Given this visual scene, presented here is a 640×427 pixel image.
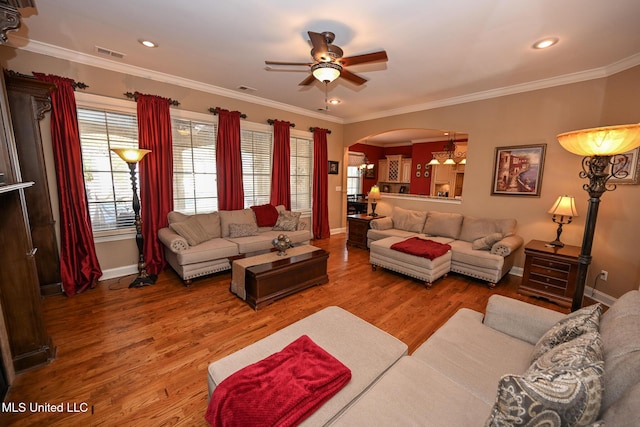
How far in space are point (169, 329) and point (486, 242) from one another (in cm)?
402

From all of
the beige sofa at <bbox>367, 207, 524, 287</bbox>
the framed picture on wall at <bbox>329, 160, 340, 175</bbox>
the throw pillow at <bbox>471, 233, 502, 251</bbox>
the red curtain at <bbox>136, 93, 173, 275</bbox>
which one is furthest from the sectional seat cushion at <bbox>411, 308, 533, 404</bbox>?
the framed picture on wall at <bbox>329, 160, 340, 175</bbox>

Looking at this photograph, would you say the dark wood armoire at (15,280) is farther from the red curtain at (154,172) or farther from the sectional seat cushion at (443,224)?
the sectional seat cushion at (443,224)

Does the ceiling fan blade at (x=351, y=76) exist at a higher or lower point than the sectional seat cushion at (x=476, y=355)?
higher

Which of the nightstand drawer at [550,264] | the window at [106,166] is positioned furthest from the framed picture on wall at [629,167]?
the window at [106,166]

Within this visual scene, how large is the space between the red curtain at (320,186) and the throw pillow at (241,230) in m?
1.90

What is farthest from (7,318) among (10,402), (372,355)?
(372,355)

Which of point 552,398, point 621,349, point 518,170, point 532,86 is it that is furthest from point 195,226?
point 532,86

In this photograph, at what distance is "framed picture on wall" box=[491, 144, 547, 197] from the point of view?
370 cm

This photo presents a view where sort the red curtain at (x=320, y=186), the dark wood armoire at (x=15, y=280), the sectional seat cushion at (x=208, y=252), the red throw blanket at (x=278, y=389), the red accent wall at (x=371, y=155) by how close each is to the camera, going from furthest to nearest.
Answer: the red accent wall at (x=371, y=155)
the red curtain at (x=320, y=186)
the sectional seat cushion at (x=208, y=252)
the dark wood armoire at (x=15, y=280)
the red throw blanket at (x=278, y=389)

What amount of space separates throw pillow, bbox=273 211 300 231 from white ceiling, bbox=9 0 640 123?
2185mm

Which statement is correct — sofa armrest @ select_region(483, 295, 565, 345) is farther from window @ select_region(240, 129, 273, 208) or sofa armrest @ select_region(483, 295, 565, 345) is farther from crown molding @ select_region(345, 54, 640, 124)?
window @ select_region(240, 129, 273, 208)

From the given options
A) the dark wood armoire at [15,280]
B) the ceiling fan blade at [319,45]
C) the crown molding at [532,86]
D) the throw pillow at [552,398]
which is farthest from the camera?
the crown molding at [532,86]

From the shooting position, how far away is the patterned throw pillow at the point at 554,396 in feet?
2.61

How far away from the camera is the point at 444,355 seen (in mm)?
1515
